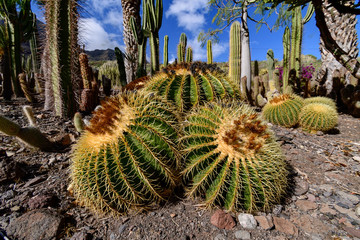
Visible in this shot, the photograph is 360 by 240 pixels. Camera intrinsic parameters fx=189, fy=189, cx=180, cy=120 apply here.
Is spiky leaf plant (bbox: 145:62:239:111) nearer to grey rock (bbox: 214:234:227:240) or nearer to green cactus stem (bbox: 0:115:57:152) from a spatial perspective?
grey rock (bbox: 214:234:227:240)

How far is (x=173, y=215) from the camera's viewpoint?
1569mm

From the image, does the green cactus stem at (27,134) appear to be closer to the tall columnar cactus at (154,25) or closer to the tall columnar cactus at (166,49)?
the tall columnar cactus at (154,25)

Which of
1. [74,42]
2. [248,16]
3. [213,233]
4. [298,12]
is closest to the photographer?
[213,233]

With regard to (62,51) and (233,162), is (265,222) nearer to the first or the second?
(233,162)

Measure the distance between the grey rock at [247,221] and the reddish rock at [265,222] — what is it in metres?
0.05

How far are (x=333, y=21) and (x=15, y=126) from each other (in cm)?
816

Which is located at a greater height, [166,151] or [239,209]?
[166,151]

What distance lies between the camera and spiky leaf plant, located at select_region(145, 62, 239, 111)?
6.91ft

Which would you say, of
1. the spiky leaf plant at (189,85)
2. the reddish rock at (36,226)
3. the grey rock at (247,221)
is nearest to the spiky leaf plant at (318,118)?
the spiky leaf plant at (189,85)

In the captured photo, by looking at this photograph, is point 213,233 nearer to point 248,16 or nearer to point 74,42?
point 74,42

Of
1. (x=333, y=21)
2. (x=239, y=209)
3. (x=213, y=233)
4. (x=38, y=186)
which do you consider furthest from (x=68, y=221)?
(x=333, y=21)

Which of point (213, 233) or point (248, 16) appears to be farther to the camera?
point (248, 16)

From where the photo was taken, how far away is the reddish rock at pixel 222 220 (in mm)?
1449

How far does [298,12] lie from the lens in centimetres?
630
